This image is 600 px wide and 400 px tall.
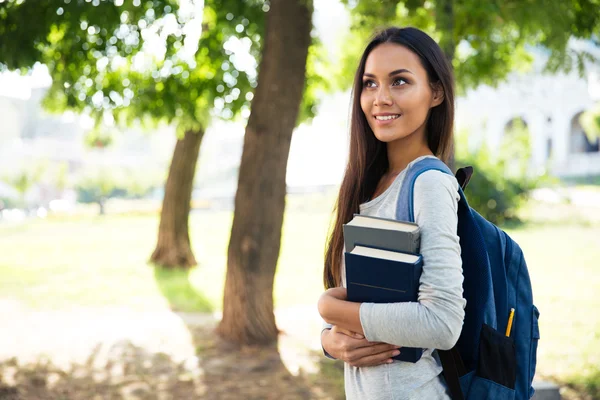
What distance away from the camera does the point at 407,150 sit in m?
1.85

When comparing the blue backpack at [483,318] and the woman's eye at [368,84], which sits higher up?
the woman's eye at [368,84]

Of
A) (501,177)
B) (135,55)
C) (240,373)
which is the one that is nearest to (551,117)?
(501,177)

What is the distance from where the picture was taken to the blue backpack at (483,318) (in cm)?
162

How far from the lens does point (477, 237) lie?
5.33 ft

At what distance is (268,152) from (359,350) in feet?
17.0

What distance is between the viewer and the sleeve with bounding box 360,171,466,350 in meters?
1.52

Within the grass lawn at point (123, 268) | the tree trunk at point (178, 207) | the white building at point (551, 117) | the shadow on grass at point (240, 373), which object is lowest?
the grass lawn at point (123, 268)

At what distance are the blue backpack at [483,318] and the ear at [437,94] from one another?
23 cm

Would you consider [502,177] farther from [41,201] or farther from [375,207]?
[41,201]

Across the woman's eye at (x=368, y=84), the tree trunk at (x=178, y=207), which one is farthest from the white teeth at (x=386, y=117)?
the tree trunk at (x=178, y=207)

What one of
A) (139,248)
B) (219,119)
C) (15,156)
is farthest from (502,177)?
(15,156)

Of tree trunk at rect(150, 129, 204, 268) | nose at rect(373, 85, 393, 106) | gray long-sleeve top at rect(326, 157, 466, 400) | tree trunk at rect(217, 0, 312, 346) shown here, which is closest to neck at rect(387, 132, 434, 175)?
nose at rect(373, 85, 393, 106)

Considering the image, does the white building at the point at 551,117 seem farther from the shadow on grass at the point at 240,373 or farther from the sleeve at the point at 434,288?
the sleeve at the point at 434,288

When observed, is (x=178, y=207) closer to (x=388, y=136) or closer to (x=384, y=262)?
(x=388, y=136)
